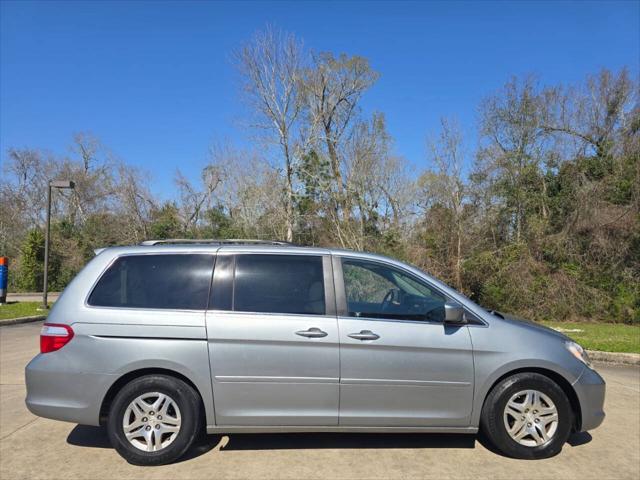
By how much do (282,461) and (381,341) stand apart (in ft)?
4.28

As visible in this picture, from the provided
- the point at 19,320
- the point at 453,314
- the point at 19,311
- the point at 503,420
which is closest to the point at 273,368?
the point at 453,314

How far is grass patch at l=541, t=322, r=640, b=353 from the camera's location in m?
9.31

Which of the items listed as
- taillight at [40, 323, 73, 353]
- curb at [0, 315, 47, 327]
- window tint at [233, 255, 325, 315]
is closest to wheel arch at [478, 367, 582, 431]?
window tint at [233, 255, 325, 315]

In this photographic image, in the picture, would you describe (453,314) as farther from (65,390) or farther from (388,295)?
(65,390)

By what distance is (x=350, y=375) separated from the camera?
3895mm

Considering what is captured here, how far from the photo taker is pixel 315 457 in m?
3.95

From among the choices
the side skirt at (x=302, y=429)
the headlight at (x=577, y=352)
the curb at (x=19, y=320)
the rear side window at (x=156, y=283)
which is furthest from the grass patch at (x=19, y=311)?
the headlight at (x=577, y=352)

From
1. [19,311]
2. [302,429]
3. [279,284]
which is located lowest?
[19,311]

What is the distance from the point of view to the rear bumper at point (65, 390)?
12.6ft

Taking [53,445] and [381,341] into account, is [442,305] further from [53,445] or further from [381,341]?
[53,445]

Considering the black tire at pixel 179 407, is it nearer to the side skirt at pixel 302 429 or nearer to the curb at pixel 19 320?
the side skirt at pixel 302 429

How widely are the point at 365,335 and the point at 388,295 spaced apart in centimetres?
71

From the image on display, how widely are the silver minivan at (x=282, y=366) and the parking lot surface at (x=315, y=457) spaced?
0.66 ft

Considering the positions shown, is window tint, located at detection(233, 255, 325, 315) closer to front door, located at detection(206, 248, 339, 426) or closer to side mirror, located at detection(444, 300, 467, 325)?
front door, located at detection(206, 248, 339, 426)
